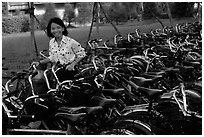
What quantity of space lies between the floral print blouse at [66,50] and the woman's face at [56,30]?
94mm

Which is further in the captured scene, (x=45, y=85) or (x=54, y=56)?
(x=54, y=56)

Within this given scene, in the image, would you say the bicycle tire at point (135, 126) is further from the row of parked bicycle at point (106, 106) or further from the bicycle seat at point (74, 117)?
the bicycle seat at point (74, 117)

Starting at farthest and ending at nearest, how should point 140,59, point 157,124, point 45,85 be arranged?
1. point 140,59
2. point 45,85
3. point 157,124

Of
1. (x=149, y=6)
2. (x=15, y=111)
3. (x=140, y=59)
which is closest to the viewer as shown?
(x=15, y=111)

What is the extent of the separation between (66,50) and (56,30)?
306 millimetres

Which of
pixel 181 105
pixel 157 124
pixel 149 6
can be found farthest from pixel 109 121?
pixel 149 6

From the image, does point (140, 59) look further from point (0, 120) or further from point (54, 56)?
point (0, 120)

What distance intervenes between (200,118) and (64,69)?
6.18ft

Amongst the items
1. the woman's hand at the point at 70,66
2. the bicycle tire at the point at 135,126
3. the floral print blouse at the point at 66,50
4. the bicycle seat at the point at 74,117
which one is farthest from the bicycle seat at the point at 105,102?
the floral print blouse at the point at 66,50

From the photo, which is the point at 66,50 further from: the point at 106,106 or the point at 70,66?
the point at 106,106

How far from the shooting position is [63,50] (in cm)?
412

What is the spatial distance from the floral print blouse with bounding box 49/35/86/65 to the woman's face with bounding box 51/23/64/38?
0.31 feet

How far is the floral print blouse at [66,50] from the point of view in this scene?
13.4 feet

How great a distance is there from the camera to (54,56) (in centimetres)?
421
